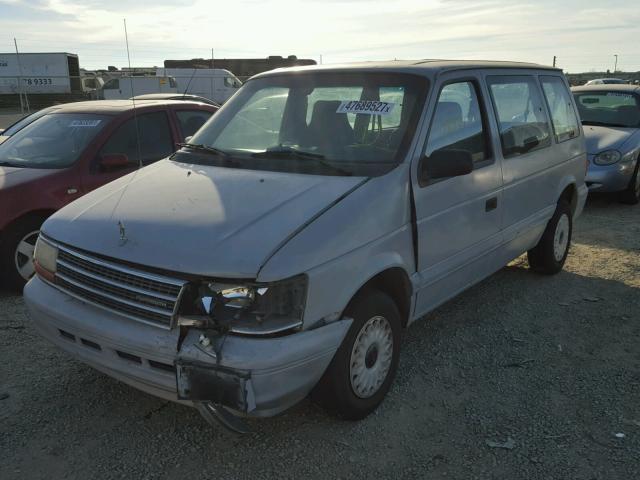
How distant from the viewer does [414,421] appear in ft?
10.3

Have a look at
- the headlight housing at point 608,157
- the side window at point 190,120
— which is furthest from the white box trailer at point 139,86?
the headlight housing at point 608,157

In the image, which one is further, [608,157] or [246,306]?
[608,157]

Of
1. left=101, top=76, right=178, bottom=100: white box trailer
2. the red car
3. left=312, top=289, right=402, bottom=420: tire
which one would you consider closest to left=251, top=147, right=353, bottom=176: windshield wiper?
left=312, top=289, right=402, bottom=420: tire

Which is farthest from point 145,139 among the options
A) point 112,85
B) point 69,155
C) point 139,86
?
point 112,85

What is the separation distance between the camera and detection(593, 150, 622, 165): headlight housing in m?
8.36

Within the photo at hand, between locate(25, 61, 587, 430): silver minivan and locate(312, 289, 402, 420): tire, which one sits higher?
locate(25, 61, 587, 430): silver minivan

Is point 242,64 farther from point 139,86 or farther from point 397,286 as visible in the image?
point 397,286

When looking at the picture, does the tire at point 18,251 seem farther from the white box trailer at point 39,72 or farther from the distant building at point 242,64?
the distant building at point 242,64

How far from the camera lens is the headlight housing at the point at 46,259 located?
3.08 m

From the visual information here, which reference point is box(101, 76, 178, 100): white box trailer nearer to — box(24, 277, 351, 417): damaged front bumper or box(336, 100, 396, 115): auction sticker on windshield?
box(336, 100, 396, 115): auction sticker on windshield

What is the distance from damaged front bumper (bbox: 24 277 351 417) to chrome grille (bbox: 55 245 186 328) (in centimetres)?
6

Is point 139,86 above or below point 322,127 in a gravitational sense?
above

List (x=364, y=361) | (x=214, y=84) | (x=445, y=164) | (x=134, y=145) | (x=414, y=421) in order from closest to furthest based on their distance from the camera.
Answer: (x=364, y=361)
(x=414, y=421)
(x=445, y=164)
(x=134, y=145)
(x=214, y=84)

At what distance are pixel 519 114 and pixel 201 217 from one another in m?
2.93
